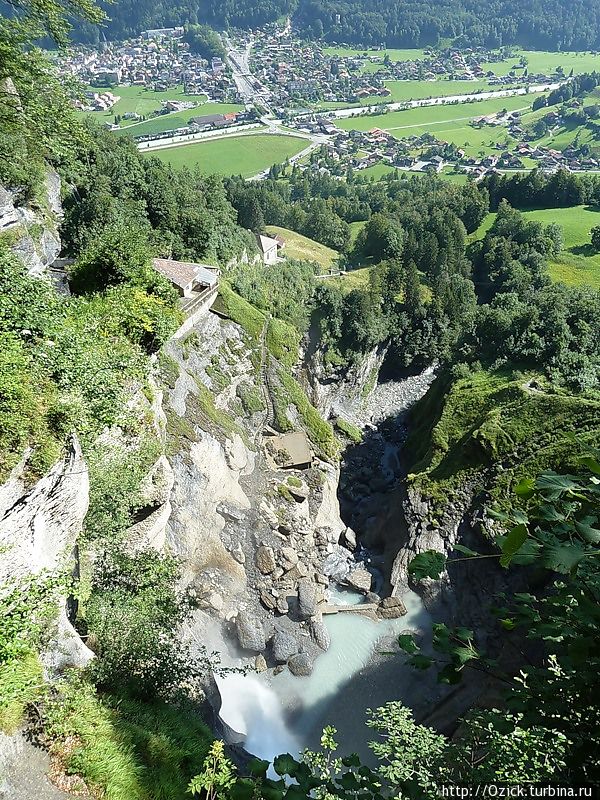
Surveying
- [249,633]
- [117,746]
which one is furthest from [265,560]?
[117,746]

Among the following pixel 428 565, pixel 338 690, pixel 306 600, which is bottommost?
pixel 338 690

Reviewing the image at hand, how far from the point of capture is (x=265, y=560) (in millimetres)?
30109

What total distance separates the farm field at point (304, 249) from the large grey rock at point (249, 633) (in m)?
44.7

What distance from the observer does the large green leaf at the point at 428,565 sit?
391cm

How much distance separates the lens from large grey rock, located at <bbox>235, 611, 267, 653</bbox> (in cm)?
2670

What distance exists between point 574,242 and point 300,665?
65.6 m

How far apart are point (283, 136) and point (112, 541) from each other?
151387mm

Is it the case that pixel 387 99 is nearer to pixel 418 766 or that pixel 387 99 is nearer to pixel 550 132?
pixel 550 132

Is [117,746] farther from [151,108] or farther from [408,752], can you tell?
[151,108]

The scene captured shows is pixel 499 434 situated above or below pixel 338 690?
above

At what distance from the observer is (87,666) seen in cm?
1247

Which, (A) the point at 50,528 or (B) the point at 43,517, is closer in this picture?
(B) the point at 43,517

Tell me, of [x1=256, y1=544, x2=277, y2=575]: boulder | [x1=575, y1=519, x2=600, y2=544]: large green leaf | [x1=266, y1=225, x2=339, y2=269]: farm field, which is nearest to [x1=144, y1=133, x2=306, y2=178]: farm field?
[x1=266, y1=225, x2=339, y2=269]: farm field

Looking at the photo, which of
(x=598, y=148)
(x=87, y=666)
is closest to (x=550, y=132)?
(x=598, y=148)
